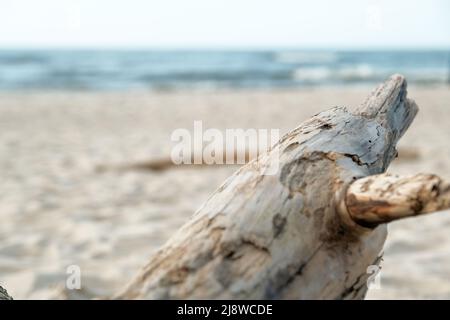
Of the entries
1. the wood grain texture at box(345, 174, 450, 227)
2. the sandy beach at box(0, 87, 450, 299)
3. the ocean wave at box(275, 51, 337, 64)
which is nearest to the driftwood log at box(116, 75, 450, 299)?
the wood grain texture at box(345, 174, 450, 227)

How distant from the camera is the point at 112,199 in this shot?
3.73 meters

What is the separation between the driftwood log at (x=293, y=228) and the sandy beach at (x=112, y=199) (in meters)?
1.08

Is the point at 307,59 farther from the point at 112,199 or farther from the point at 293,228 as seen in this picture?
the point at 293,228

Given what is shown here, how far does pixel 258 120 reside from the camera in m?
7.77

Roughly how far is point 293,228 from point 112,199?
2.84 metres

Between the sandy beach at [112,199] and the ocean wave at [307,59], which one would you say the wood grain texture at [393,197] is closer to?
the sandy beach at [112,199]

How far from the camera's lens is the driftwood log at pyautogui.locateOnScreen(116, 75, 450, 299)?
1.00m

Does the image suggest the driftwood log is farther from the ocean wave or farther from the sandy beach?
the ocean wave

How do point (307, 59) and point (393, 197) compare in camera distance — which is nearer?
point (393, 197)

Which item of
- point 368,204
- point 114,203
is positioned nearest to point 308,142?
point 368,204

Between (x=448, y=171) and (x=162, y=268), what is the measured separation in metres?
3.89

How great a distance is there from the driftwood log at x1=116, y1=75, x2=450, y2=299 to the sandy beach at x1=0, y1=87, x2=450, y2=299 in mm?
1084

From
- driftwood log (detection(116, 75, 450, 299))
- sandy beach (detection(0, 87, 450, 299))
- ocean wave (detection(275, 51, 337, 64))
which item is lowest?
sandy beach (detection(0, 87, 450, 299))

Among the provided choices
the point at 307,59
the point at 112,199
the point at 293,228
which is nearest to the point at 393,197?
the point at 293,228
